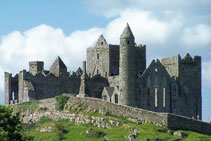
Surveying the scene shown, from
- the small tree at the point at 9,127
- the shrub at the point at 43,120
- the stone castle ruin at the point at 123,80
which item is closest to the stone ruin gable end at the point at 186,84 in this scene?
the stone castle ruin at the point at 123,80

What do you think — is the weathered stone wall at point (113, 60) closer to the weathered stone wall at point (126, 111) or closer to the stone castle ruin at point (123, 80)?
the stone castle ruin at point (123, 80)

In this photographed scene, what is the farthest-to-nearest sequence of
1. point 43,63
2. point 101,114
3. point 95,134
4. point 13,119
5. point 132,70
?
point 43,63, point 132,70, point 101,114, point 95,134, point 13,119

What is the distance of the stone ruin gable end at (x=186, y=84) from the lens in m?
102

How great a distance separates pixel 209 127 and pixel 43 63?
27901 mm

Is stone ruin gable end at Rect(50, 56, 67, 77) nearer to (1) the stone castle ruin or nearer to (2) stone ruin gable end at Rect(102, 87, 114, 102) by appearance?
(1) the stone castle ruin

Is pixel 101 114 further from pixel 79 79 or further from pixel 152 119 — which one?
pixel 79 79

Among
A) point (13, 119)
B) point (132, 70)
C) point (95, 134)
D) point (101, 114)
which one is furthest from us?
point (132, 70)

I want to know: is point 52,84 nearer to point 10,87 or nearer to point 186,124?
point 10,87

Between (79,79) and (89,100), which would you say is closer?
(89,100)

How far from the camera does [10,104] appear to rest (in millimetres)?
97875

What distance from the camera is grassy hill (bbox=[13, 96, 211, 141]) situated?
7644cm

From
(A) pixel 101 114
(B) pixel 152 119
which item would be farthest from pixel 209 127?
(A) pixel 101 114

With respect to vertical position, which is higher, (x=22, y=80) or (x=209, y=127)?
(x=22, y=80)

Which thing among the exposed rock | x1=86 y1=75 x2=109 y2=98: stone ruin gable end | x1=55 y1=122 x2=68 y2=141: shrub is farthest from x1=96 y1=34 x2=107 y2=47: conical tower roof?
the exposed rock
